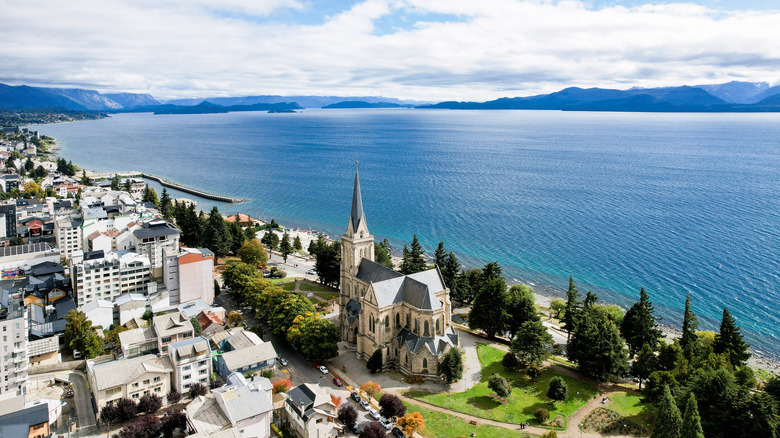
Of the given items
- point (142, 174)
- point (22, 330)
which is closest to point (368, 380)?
point (22, 330)

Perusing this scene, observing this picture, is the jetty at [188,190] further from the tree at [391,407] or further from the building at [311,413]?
the tree at [391,407]

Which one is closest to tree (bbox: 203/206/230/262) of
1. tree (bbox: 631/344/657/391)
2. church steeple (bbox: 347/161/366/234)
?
church steeple (bbox: 347/161/366/234)

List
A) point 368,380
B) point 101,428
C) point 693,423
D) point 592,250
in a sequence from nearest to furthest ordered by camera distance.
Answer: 1. point 693,423
2. point 101,428
3. point 368,380
4. point 592,250

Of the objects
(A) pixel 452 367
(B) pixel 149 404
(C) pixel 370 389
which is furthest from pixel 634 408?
(B) pixel 149 404

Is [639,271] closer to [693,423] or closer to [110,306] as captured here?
[693,423]

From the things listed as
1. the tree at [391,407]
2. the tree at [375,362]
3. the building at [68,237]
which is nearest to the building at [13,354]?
the tree at [375,362]

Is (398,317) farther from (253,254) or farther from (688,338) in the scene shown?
(253,254)
